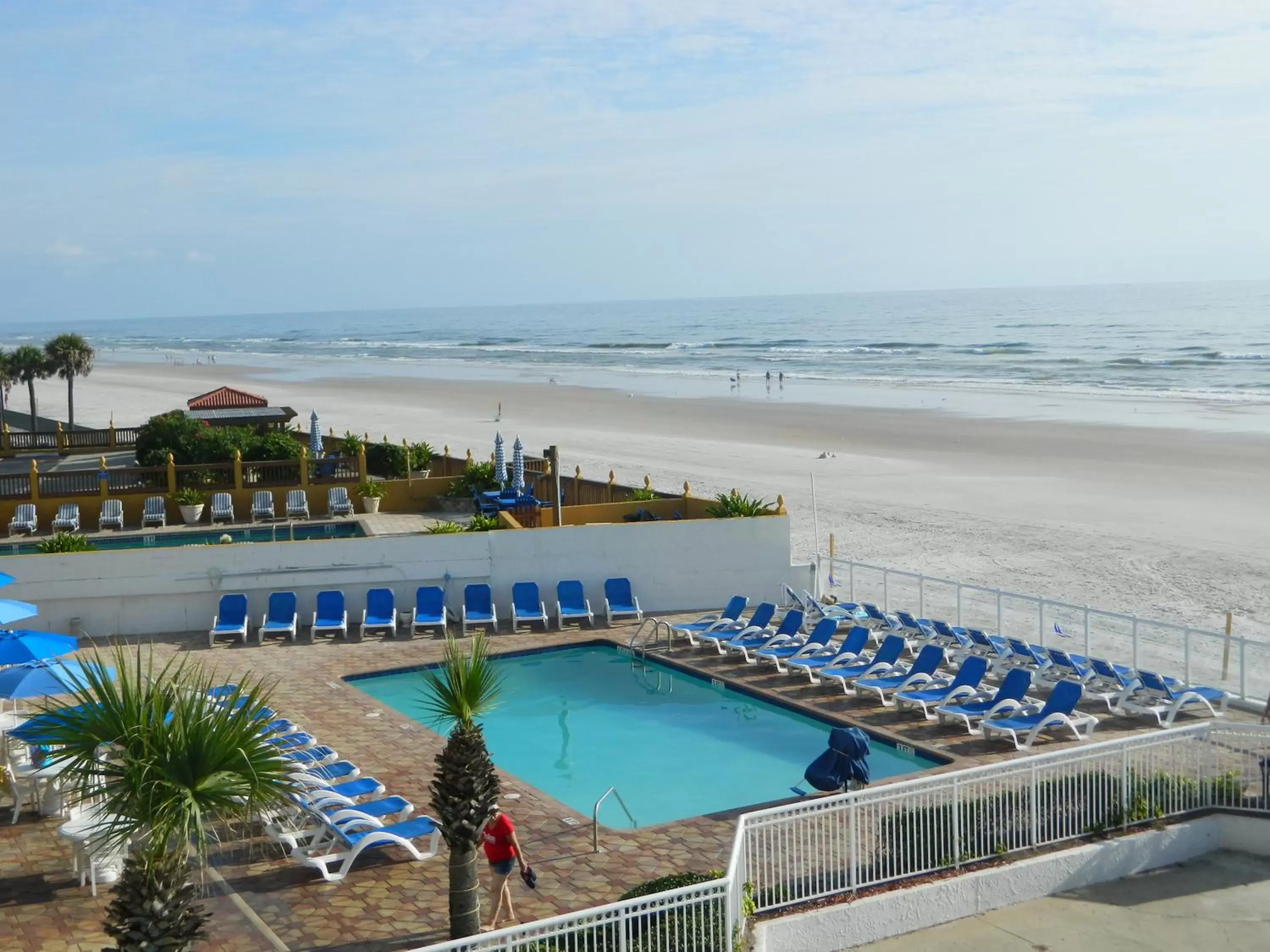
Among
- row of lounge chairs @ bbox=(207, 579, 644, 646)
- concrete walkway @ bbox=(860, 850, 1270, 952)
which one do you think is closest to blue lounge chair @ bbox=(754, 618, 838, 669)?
row of lounge chairs @ bbox=(207, 579, 644, 646)

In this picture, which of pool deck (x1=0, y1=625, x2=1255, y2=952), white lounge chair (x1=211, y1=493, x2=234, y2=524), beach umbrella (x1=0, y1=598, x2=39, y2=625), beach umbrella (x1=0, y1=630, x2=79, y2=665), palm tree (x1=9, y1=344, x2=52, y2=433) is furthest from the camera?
palm tree (x1=9, y1=344, x2=52, y2=433)

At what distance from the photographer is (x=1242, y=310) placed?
444 ft

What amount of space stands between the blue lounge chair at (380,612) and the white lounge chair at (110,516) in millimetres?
9074

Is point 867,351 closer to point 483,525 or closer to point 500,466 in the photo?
point 500,466

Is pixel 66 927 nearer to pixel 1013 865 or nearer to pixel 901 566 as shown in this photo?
pixel 1013 865

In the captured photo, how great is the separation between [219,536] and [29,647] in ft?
43.0

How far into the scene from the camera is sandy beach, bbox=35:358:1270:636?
2280cm

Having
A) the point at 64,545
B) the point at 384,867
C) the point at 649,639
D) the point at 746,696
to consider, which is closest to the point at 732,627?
the point at 649,639

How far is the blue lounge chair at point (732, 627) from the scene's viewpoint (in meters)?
18.3

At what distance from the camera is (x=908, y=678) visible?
1541 cm

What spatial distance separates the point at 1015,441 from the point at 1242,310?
4203 inches

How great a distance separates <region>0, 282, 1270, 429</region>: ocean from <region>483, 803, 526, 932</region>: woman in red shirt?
51.2 meters

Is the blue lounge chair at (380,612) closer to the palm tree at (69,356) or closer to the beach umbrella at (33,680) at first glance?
the beach umbrella at (33,680)

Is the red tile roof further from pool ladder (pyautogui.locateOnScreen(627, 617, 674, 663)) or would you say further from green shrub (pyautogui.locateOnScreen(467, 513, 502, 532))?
pool ladder (pyautogui.locateOnScreen(627, 617, 674, 663))
